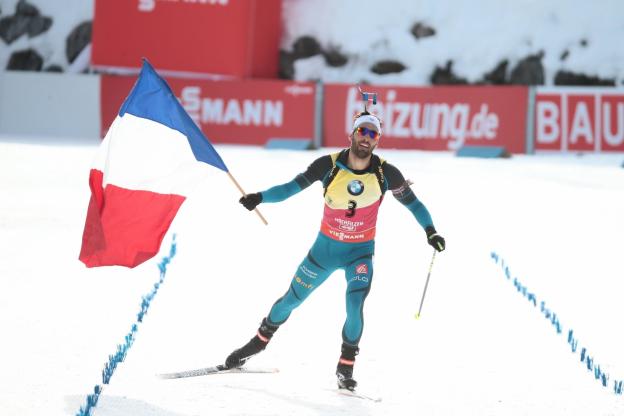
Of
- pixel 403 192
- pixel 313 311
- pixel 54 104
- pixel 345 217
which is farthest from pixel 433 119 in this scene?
pixel 345 217

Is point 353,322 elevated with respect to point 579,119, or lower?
lower

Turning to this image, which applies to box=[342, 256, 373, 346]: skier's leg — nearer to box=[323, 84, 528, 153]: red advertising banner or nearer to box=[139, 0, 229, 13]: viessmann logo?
box=[323, 84, 528, 153]: red advertising banner

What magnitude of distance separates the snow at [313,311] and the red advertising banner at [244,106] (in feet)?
26.6

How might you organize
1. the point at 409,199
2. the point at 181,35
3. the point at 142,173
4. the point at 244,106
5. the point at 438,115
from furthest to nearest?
1. the point at 181,35
2. the point at 244,106
3. the point at 438,115
4. the point at 142,173
5. the point at 409,199

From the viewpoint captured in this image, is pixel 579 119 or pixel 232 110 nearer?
pixel 579 119

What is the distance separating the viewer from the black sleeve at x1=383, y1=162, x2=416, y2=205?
286 inches

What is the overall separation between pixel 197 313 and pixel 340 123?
15.7 meters

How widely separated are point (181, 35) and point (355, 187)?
780 inches

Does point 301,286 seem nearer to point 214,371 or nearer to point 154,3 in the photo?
point 214,371

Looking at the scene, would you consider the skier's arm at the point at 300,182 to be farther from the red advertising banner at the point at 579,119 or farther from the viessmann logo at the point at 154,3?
the viessmann logo at the point at 154,3

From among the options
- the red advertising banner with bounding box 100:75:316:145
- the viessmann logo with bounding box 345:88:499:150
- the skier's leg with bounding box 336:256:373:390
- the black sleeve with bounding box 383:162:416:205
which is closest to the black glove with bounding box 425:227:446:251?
the black sleeve with bounding box 383:162:416:205

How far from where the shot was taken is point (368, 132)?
7.08 m

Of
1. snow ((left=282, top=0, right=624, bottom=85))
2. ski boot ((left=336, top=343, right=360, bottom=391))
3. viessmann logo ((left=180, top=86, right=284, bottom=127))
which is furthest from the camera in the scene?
Answer: snow ((left=282, top=0, right=624, bottom=85))

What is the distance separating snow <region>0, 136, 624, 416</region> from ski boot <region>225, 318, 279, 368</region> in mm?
112
